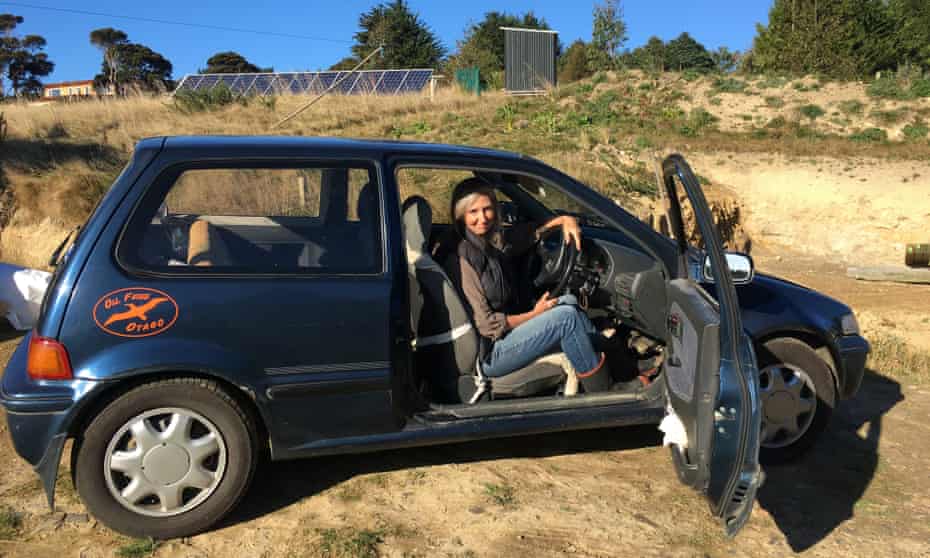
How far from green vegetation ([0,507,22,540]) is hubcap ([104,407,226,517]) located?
0.58 metres

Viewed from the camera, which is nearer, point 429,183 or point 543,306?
point 543,306

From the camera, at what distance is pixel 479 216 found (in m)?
3.89

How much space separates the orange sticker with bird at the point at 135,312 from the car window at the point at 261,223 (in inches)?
5.0

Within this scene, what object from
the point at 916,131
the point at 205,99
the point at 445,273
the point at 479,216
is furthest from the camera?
the point at 205,99

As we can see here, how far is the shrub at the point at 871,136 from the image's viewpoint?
18703 millimetres

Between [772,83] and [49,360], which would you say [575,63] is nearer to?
[772,83]

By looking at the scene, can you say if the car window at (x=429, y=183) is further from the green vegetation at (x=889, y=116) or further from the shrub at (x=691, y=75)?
the shrub at (x=691, y=75)

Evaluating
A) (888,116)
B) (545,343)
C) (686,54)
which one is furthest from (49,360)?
(686,54)

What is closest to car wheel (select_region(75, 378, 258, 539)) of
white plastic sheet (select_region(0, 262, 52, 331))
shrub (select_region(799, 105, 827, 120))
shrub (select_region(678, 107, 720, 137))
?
white plastic sheet (select_region(0, 262, 52, 331))

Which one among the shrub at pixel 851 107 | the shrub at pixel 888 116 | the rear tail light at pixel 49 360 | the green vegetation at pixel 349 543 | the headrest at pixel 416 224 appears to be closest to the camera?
the rear tail light at pixel 49 360

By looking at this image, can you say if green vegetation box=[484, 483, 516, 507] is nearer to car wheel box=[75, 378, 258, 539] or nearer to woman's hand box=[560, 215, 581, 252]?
car wheel box=[75, 378, 258, 539]

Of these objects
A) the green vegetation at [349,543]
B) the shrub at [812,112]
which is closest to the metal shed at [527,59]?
the shrub at [812,112]

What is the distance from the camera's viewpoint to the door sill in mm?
3566

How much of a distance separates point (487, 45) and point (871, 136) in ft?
99.3
